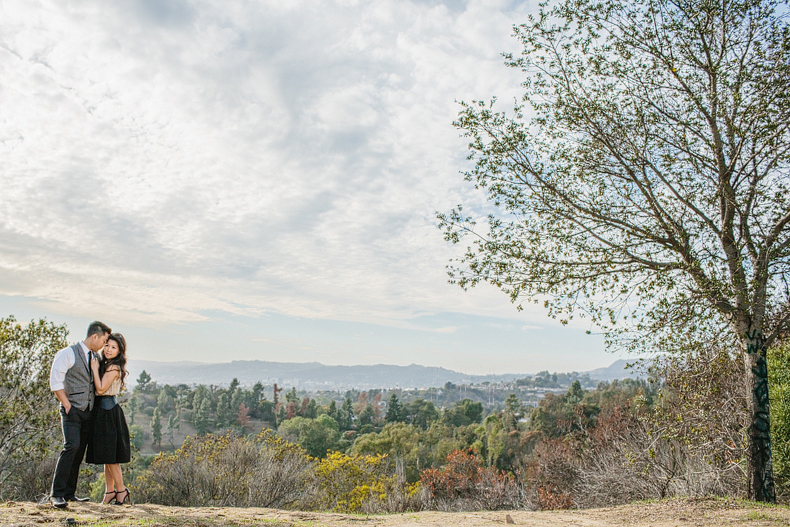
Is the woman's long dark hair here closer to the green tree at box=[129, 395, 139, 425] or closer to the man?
the man

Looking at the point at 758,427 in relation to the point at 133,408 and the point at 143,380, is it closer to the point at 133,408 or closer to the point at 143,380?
the point at 133,408

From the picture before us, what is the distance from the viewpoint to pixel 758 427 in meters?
7.81

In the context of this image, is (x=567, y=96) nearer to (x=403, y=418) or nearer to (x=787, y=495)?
(x=787, y=495)

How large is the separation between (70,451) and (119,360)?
1.07 meters

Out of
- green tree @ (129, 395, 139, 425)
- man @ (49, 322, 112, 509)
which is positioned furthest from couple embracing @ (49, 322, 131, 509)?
green tree @ (129, 395, 139, 425)

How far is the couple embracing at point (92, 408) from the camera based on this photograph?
535 centimetres

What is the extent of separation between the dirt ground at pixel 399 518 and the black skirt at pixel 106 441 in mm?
494

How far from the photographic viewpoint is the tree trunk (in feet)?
25.2

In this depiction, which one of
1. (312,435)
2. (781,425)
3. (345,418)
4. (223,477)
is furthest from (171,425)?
(781,425)

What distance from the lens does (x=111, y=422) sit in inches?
226

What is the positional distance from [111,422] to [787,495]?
12107mm

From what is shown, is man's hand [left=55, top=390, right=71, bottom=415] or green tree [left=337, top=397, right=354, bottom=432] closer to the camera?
man's hand [left=55, top=390, right=71, bottom=415]

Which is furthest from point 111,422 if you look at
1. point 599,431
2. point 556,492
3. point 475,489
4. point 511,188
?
point 599,431

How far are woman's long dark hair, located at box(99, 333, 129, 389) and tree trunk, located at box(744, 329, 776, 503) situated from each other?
9230 mm
